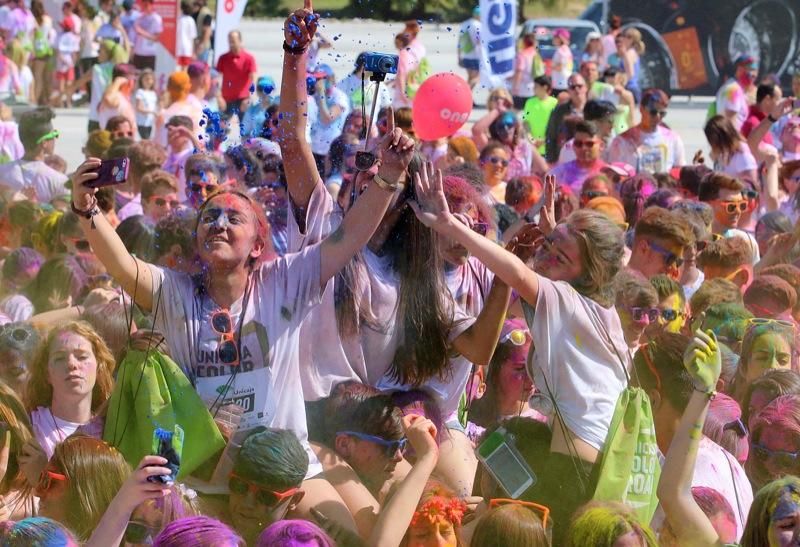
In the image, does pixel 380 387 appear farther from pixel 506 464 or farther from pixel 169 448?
pixel 169 448

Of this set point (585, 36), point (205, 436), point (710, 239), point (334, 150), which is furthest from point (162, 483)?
point (585, 36)

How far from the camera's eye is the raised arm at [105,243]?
3.96 meters

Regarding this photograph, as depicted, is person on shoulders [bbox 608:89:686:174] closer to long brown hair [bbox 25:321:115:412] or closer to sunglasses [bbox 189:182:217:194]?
sunglasses [bbox 189:182:217:194]

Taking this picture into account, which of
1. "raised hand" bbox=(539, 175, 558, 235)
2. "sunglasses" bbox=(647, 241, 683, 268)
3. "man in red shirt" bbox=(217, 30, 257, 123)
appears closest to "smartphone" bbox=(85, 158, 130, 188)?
"raised hand" bbox=(539, 175, 558, 235)

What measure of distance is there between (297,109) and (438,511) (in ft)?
4.90

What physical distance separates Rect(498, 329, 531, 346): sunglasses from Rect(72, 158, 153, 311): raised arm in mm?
1518

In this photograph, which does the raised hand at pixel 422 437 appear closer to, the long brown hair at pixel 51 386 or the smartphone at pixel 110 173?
the smartphone at pixel 110 173

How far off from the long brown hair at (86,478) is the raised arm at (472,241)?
117cm

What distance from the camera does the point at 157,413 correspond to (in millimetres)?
4070

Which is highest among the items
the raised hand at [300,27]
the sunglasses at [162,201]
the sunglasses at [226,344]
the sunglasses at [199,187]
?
the raised hand at [300,27]

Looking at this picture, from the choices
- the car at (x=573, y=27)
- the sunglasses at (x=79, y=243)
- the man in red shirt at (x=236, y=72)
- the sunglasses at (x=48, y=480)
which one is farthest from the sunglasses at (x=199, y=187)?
the car at (x=573, y=27)

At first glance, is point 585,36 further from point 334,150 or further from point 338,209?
point 338,209

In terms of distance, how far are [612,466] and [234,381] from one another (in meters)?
1.18

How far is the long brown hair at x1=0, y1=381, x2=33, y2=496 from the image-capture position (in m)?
4.23
